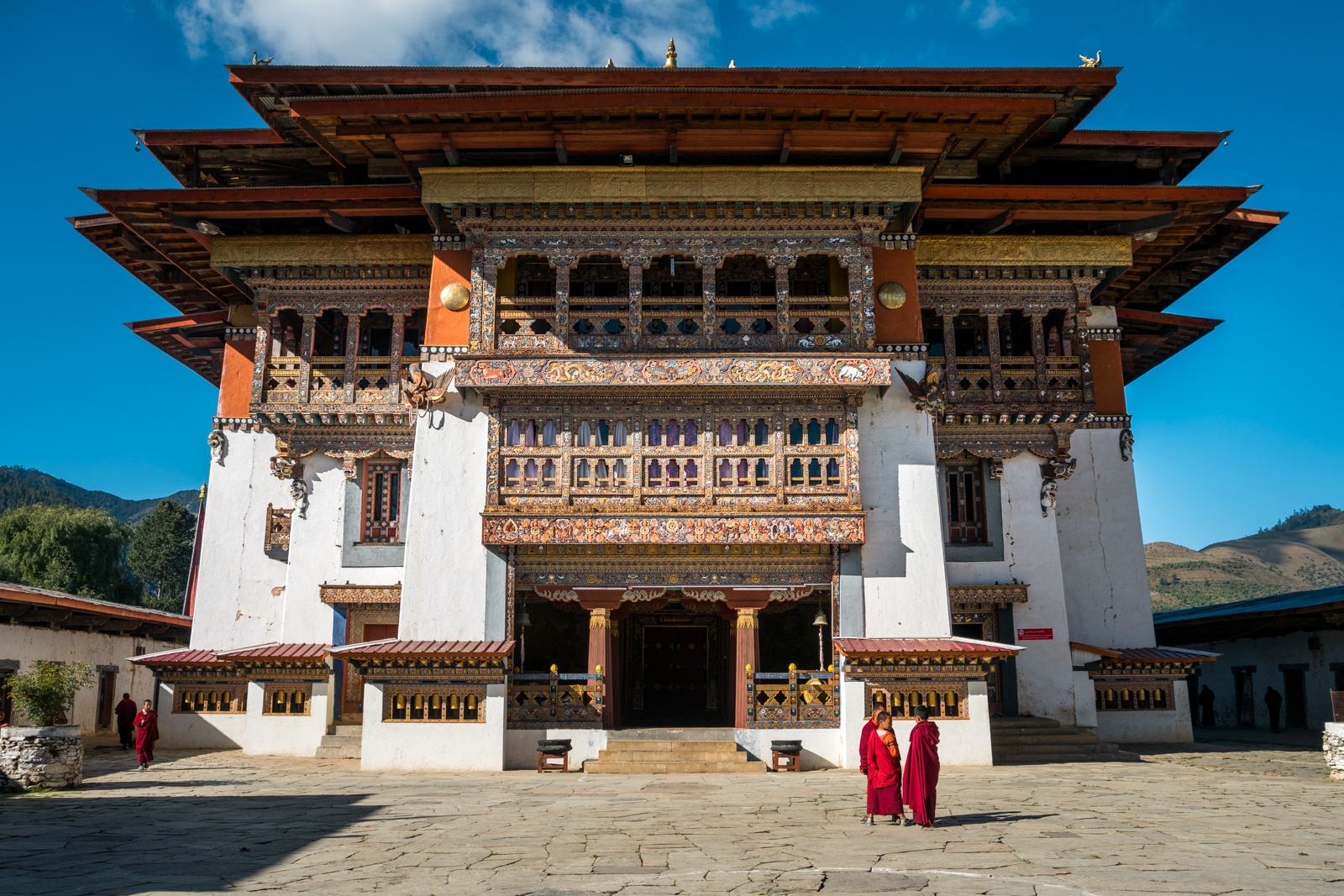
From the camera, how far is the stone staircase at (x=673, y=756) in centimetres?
1517

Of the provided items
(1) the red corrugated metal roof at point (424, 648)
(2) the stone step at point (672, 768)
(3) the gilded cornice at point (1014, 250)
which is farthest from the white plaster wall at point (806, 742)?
(3) the gilded cornice at point (1014, 250)

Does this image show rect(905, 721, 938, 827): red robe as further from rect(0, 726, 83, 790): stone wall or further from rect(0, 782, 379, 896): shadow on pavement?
rect(0, 726, 83, 790): stone wall

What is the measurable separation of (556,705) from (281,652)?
5530 mm

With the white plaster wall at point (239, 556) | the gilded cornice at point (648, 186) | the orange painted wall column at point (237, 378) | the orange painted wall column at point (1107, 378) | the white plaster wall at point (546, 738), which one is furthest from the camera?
the orange painted wall column at point (1107, 378)

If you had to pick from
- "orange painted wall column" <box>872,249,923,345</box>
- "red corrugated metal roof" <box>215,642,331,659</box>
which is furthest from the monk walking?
"orange painted wall column" <box>872,249,923,345</box>

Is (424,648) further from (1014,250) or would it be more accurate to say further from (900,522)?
(1014,250)

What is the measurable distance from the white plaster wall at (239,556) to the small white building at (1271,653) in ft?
65.1

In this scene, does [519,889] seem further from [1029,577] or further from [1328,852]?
[1029,577]

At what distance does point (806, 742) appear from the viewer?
15.8m

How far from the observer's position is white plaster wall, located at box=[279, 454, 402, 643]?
18.9 metres

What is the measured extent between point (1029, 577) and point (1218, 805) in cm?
783

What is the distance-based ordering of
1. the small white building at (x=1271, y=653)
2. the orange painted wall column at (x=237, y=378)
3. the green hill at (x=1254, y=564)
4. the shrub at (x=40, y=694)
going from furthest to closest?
1. the green hill at (x=1254, y=564)
2. the small white building at (x=1271, y=653)
3. the orange painted wall column at (x=237, y=378)
4. the shrub at (x=40, y=694)

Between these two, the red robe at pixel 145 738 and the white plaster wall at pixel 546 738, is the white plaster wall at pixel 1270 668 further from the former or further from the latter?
the red robe at pixel 145 738

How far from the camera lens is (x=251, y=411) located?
62.4ft
